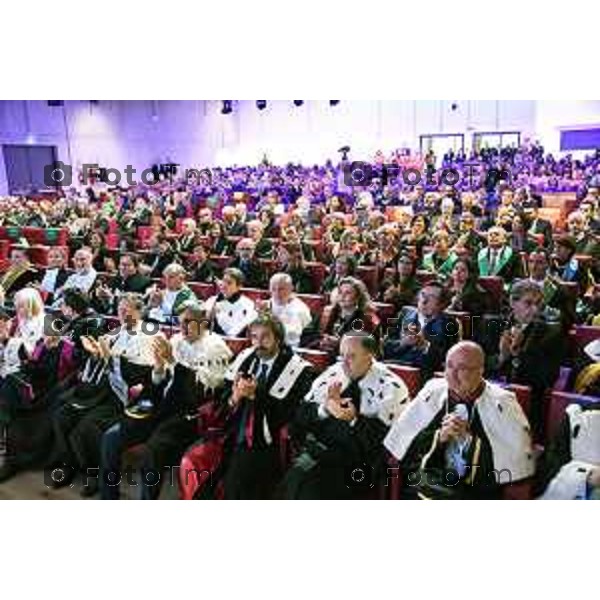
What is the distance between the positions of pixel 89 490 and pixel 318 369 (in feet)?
4.22

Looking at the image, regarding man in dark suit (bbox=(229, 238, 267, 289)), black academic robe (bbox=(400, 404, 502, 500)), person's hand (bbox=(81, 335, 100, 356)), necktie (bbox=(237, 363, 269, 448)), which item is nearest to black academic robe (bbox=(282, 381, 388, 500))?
black academic robe (bbox=(400, 404, 502, 500))

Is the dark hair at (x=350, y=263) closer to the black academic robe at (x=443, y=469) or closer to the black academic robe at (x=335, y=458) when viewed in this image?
the black academic robe at (x=335, y=458)

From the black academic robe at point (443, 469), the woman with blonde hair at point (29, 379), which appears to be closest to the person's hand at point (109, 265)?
the woman with blonde hair at point (29, 379)

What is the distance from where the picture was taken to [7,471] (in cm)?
371

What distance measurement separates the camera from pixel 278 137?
7.12m

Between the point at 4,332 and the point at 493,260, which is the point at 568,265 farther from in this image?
the point at 4,332

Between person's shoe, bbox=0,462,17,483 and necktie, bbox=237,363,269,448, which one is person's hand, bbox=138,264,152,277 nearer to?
person's shoe, bbox=0,462,17,483

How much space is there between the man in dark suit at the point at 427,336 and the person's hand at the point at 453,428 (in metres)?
0.60

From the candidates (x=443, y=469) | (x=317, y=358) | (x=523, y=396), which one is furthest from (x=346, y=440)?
(x=523, y=396)

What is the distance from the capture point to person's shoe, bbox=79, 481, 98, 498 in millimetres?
3527

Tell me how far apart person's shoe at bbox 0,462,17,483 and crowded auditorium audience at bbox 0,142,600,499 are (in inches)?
0.5

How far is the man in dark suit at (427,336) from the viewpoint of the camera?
3605 mm

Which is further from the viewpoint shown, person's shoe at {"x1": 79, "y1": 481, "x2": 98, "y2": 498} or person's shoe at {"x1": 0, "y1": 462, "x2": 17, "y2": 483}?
person's shoe at {"x1": 0, "y1": 462, "x2": 17, "y2": 483}

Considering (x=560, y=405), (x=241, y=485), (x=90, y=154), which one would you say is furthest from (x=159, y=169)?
(x=560, y=405)
